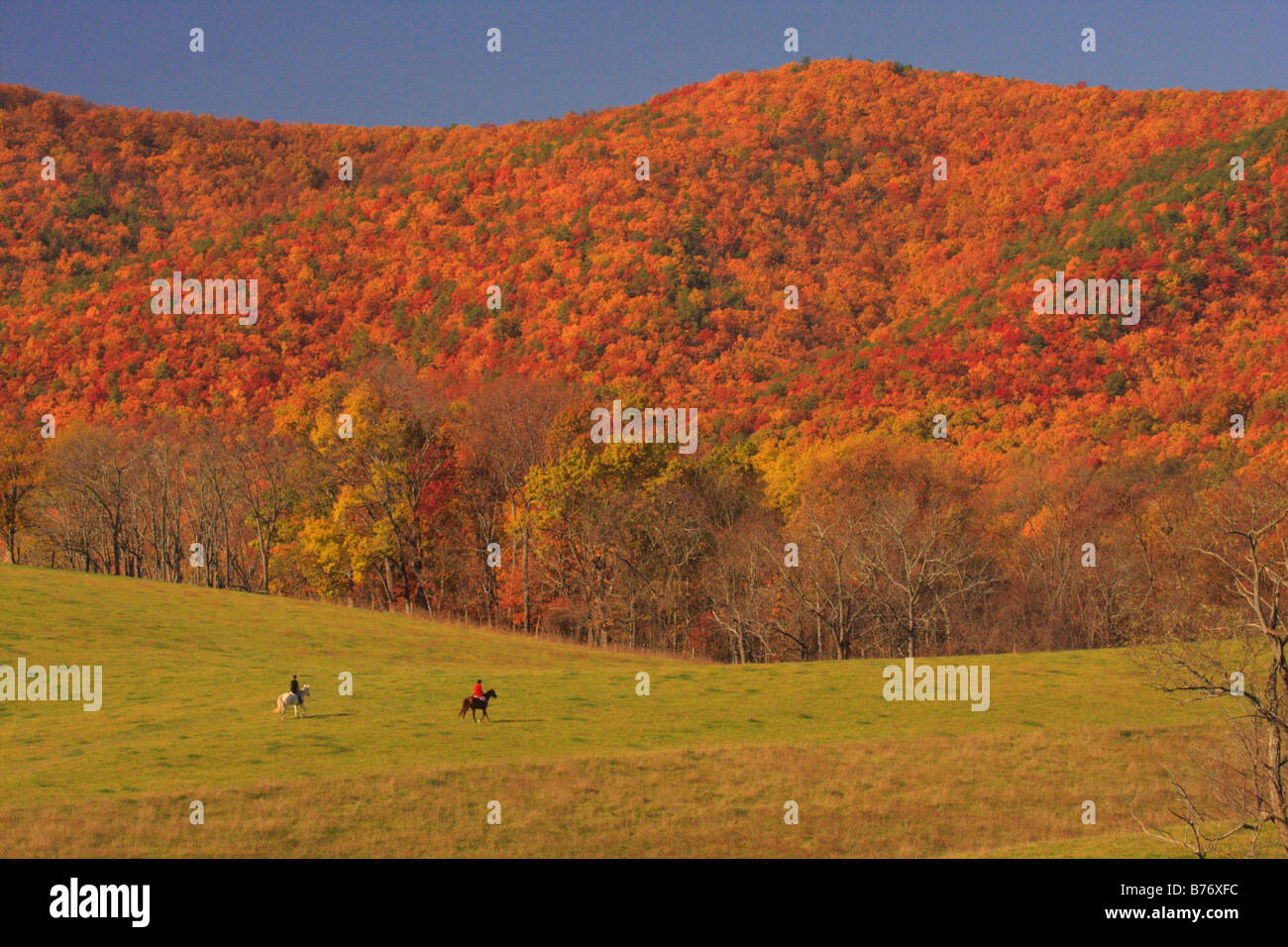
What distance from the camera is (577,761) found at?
3095 cm

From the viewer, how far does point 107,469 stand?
8138cm

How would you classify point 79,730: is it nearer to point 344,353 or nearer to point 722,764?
point 722,764

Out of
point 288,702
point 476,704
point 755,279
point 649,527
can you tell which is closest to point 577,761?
point 476,704

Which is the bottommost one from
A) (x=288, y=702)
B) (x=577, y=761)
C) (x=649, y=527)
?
(x=577, y=761)

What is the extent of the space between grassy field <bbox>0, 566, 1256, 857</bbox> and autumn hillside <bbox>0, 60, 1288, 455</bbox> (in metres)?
61.0

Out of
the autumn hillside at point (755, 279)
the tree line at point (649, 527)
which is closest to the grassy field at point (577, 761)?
the tree line at point (649, 527)

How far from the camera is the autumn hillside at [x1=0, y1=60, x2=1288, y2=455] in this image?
110 metres

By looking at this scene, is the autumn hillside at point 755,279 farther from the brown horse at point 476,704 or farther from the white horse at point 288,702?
the white horse at point 288,702

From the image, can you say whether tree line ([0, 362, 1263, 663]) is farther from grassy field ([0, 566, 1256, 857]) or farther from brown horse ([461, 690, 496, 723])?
brown horse ([461, 690, 496, 723])

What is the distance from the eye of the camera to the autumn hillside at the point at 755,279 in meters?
110

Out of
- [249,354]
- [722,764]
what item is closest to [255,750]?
[722,764]

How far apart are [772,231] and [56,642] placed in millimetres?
146060

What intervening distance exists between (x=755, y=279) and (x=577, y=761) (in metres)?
132

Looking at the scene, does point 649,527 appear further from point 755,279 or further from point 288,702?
point 755,279
